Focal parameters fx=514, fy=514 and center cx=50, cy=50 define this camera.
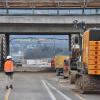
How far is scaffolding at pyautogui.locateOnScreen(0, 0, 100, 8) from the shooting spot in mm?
62219

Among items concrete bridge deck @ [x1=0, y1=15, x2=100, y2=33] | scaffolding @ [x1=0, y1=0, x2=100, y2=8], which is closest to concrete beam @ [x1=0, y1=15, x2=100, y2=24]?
concrete bridge deck @ [x1=0, y1=15, x2=100, y2=33]

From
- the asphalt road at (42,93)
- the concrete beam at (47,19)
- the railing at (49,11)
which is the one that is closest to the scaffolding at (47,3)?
the railing at (49,11)

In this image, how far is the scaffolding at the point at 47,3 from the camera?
2450 inches

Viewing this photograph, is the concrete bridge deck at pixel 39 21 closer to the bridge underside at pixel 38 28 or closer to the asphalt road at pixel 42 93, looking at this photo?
the bridge underside at pixel 38 28

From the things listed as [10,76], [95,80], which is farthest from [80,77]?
[10,76]

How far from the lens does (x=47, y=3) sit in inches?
2463

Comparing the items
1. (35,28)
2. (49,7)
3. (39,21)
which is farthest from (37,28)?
(49,7)

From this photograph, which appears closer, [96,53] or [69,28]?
[96,53]

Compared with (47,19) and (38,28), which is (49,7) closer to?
(38,28)

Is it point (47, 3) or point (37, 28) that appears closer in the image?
point (37, 28)

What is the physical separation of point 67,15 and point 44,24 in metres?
3.06

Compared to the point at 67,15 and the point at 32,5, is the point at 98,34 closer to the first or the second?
the point at 67,15

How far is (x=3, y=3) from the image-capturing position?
62.3 meters

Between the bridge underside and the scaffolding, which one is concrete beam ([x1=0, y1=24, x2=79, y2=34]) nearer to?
the bridge underside
